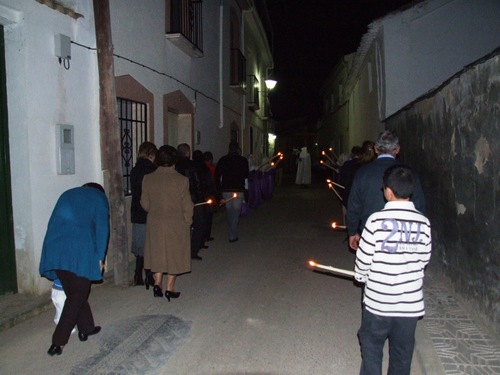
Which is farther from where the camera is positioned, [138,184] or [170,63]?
[170,63]

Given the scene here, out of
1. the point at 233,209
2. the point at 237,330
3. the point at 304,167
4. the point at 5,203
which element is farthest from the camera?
the point at 304,167

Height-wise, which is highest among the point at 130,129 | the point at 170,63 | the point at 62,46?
the point at 170,63

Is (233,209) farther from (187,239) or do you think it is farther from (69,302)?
(69,302)

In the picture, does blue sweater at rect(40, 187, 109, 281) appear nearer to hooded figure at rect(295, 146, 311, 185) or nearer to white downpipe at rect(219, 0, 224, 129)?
white downpipe at rect(219, 0, 224, 129)

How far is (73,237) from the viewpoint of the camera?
4.27 metres

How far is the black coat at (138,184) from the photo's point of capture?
6.19 meters

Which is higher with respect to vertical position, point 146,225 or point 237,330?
point 146,225

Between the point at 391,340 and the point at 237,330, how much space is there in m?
2.08

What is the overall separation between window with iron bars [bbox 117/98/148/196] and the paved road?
2.19 metres

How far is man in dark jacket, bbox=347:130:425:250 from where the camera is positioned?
420 cm

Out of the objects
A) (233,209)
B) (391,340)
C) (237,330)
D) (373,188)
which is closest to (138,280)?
(237,330)

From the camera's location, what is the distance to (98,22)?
6.18 meters

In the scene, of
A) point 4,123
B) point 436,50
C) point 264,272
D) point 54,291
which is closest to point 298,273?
point 264,272

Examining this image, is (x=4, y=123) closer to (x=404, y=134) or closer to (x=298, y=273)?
(x=298, y=273)
